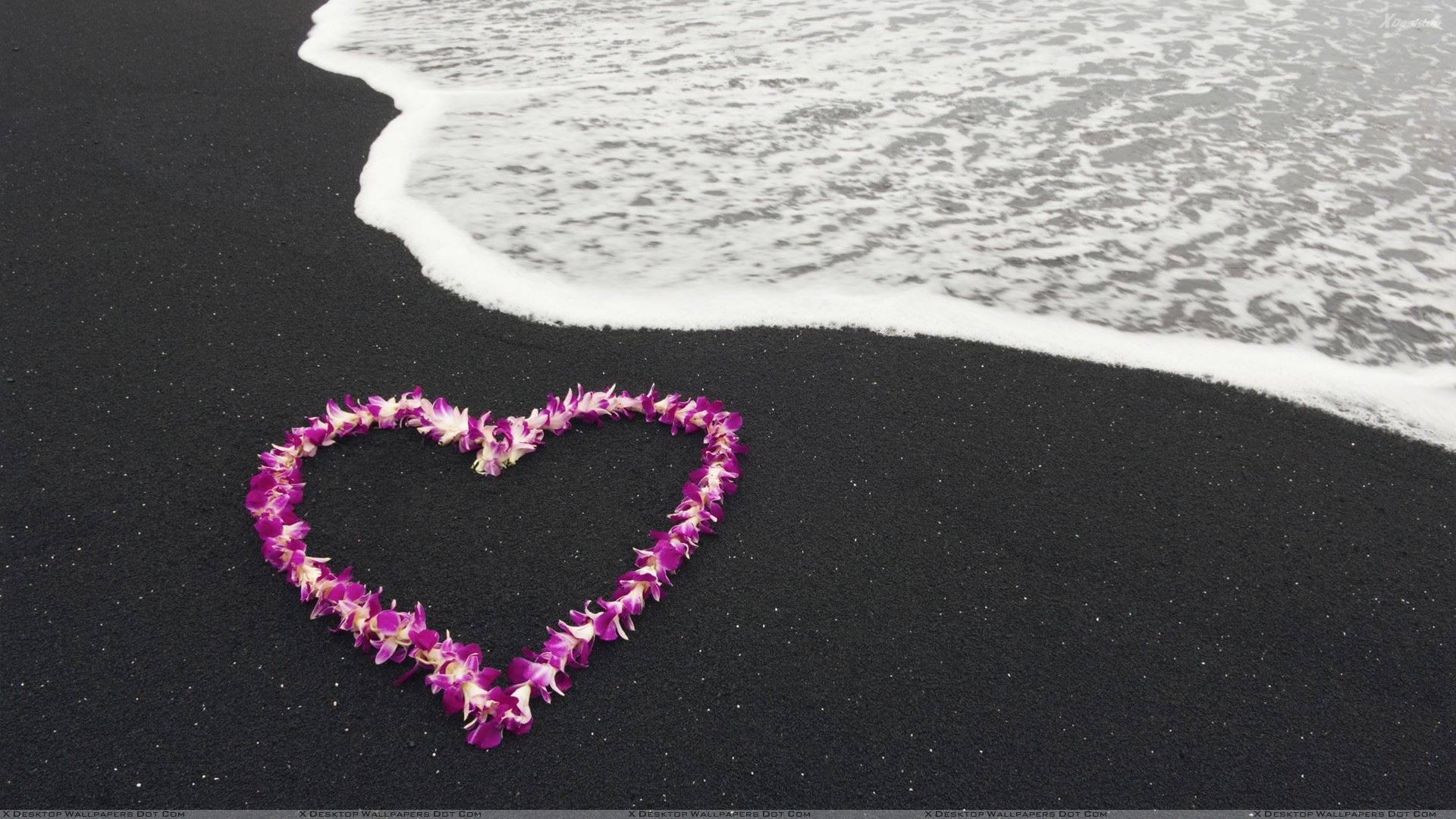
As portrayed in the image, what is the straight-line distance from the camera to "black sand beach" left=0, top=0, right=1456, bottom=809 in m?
1.72

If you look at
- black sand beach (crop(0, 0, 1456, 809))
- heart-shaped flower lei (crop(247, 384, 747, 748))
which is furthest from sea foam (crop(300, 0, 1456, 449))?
heart-shaped flower lei (crop(247, 384, 747, 748))

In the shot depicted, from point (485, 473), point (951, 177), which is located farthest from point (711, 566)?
point (951, 177)

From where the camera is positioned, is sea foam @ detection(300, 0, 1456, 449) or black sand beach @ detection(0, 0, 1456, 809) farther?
sea foam @ detection(300, 0, 1456, 449)

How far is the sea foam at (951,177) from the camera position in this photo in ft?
10.1

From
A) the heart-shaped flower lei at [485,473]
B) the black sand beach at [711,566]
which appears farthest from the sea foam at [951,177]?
the heart-shaped flower lei at [485,473]

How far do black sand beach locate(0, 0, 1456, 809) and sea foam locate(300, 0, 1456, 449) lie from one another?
0.30 meters

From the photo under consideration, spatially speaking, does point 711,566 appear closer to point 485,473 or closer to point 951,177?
point 485,473

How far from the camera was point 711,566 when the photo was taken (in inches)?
83.5

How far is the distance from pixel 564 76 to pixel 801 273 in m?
2.44

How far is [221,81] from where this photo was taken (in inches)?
174

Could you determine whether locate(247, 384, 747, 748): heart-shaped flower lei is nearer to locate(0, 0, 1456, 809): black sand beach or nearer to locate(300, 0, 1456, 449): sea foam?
locate(0, 0, 1456, 809): black sand beach

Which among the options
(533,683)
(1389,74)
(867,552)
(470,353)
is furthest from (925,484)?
(1389,74)

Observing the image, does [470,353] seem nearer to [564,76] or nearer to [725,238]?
[725,238]

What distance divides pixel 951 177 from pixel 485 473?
270cm
